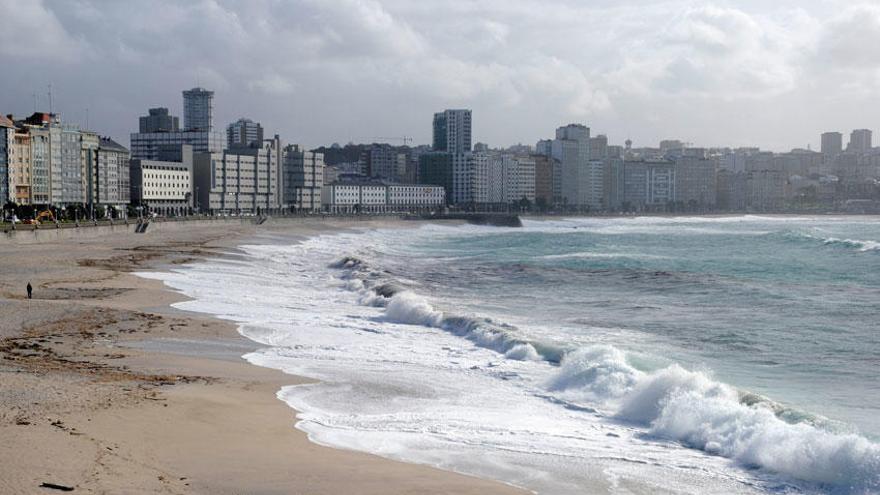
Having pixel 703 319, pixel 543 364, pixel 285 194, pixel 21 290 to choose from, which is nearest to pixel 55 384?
pixel 543 364

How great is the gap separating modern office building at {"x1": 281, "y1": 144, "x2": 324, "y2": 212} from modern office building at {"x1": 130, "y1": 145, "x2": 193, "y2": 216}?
65.9 ft

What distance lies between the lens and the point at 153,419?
32.5ft

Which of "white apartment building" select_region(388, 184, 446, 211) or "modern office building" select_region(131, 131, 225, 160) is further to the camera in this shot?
"white apartment building" select_region(388, 184, 446, 211)

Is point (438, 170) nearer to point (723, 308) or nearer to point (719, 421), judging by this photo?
point (723, 308)

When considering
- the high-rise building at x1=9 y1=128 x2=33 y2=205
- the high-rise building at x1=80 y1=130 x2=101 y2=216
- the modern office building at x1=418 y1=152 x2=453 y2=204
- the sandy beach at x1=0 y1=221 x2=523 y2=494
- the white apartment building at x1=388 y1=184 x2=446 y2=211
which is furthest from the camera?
the modern office building at x1=418 y1=152 x2=453 y2=204

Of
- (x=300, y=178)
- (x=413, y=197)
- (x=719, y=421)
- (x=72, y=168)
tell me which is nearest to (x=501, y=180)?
(x=413, y=197)

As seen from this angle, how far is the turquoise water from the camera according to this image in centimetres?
1473

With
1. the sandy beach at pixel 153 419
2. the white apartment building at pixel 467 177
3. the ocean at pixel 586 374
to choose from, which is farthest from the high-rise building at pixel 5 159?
the white apartment building at pixel 467 177

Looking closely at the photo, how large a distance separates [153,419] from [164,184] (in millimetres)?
116825

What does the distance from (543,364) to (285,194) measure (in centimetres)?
13318

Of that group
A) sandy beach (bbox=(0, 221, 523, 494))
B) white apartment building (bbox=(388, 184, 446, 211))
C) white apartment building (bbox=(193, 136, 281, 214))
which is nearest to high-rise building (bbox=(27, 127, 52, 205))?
white apartment building (bbox=(193, 136, 281, 214))

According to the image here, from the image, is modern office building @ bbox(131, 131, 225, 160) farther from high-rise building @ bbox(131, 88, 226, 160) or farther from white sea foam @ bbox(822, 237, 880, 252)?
white sea foam @ bbox(822, 237, 880, 252)

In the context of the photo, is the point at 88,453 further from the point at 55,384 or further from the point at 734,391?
the point at 734,391

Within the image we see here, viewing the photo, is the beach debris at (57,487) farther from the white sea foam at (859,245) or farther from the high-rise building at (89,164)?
the high-rise building at (89,164)
